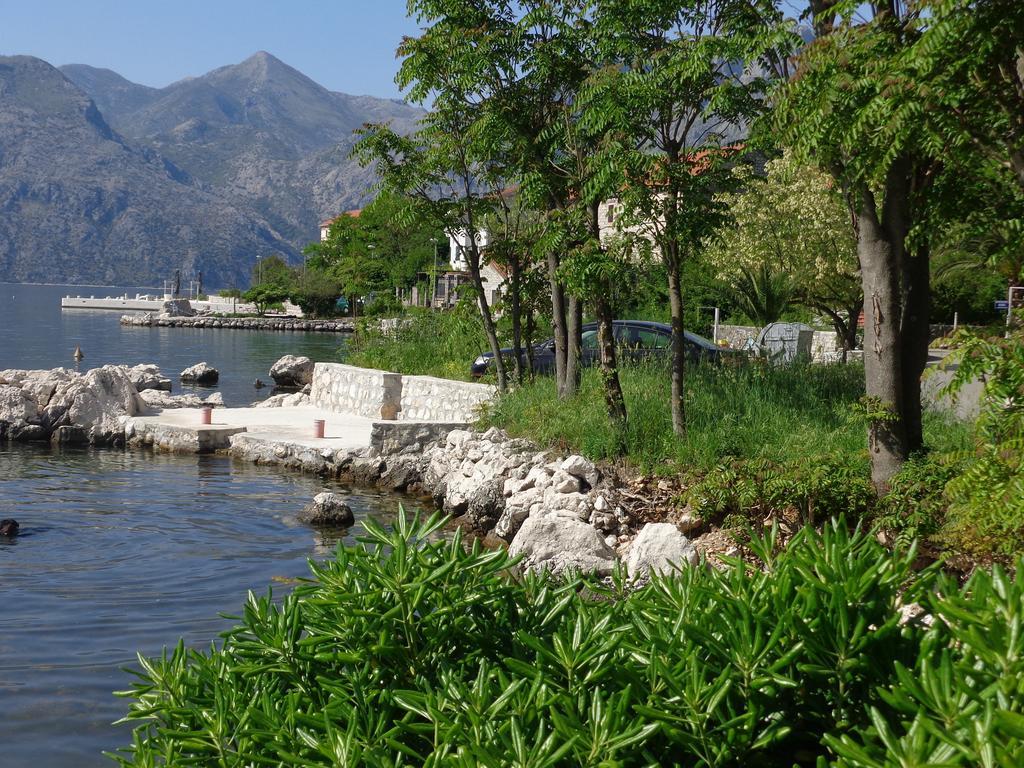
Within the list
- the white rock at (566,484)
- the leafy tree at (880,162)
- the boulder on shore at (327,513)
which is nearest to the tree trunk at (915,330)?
the leafy tree at (880,162)

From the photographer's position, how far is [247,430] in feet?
66.9

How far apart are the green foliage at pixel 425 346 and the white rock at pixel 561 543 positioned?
9414mm

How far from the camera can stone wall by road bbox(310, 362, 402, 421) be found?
21.3 metres

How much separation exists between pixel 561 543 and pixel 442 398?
8.88 metres

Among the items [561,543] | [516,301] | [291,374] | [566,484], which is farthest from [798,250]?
[561,543]

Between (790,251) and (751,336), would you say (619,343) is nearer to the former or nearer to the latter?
(751,336)

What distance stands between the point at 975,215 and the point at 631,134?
14.4ft

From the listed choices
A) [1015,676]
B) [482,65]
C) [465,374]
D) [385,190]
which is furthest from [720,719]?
[465,374]

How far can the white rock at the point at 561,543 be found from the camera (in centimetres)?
1062

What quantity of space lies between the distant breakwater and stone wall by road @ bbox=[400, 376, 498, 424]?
57.1 m

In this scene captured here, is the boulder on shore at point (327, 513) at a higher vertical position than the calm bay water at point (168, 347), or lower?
lower

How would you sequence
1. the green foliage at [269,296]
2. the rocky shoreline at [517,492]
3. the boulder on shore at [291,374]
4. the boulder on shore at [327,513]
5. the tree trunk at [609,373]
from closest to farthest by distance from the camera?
the rocky shoreline at [517,492] → the tree trunk at [609,373] → the boulder on shore at [327,513] → the boulder on shore at [291,374] → the green foliage at [269,296]

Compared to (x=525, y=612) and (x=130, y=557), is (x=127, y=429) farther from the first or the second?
(x=525, y=612)

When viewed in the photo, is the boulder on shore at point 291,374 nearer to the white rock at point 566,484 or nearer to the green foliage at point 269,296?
the white rock at point 566,484
